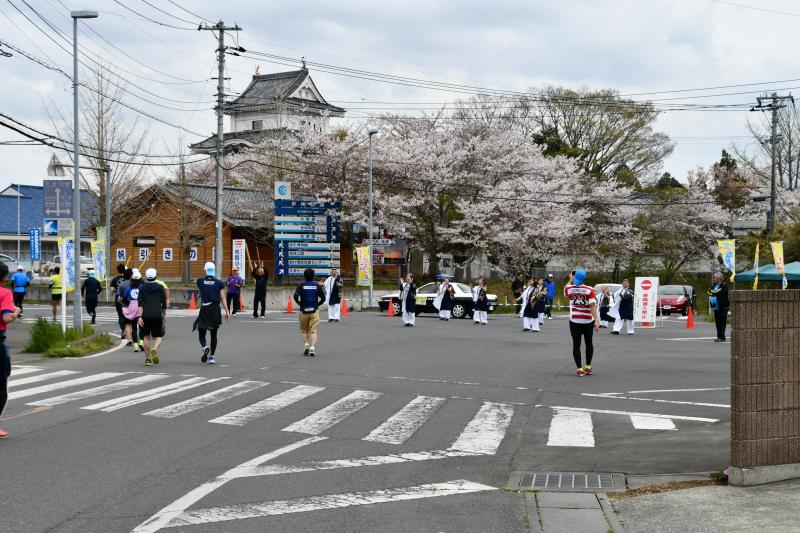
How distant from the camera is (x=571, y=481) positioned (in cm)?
759

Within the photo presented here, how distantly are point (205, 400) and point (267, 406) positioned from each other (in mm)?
1003

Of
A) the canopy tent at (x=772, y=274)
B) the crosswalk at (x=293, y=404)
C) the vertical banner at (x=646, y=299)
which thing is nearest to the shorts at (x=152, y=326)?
the crosswalk at (x=293, y=404)

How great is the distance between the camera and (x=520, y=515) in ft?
20.9

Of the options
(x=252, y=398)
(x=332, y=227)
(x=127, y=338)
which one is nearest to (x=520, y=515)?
Result: (x=252, y=398)

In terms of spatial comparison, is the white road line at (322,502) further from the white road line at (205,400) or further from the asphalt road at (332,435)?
the white road line at (205,400)

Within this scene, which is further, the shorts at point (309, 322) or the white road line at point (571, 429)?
the shorts at point (309, 322)

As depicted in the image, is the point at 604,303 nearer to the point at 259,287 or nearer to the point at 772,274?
the point at 259,287

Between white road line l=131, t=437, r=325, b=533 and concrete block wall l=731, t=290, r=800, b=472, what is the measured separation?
410 cm

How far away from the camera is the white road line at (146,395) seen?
437 inches

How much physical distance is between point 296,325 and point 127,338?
263 inches

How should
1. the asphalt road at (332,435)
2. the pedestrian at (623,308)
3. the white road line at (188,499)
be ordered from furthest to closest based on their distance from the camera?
1. the pedestrian at (623,308)
2. the asphalt road at (332,435)
3. the white road line at (188,499)

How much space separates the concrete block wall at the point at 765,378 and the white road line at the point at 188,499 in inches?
161

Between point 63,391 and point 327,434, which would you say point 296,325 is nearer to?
point 63,391

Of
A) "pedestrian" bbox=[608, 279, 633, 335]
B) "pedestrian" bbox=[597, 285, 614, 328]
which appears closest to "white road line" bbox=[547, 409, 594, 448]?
"pedestrian" bbox=[608, 279, 633, 335]
